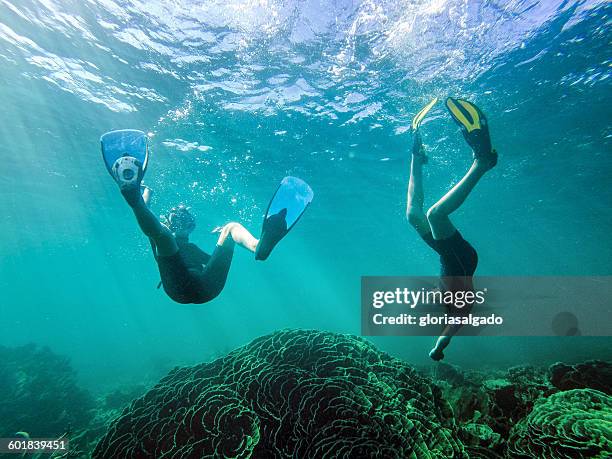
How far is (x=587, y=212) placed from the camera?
29281mm

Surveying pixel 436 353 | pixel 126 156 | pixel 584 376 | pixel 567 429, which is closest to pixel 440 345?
pixel 436 353

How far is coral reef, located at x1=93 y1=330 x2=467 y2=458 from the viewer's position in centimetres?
356

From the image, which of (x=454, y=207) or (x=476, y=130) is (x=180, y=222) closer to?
(x=454, y=207)

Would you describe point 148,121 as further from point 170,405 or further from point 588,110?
point 588,110

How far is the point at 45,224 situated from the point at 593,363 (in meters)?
49.1

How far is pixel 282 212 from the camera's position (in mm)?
5293

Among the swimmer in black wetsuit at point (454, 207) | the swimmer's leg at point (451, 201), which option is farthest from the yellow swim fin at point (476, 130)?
the swimmer's leg at point (451, 201)

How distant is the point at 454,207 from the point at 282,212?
Answer: 274 centimetres

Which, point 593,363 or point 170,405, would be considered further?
point 593,363

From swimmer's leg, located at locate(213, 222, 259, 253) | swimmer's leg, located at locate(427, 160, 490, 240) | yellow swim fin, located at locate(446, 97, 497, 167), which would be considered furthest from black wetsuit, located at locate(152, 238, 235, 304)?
yellow swim fin, located at locate(446, 97, 497, 167)

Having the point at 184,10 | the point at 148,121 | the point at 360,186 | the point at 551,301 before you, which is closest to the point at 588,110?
the point at 360,186

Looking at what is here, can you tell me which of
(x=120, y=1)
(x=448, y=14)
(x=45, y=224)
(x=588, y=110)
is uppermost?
(x=588, y=110)

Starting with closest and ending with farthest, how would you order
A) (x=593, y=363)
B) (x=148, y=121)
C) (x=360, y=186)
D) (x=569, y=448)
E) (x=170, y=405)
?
(x=569, y=448)
(x=170, y=405)
(x=593, y=363)
(x=148, y=121)
(x=360, y=186)

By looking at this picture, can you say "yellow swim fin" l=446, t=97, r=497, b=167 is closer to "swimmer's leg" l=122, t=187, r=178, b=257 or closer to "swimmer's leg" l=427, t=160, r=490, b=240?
"swimmer's leg" l=427, t=160, r=490, b=240
